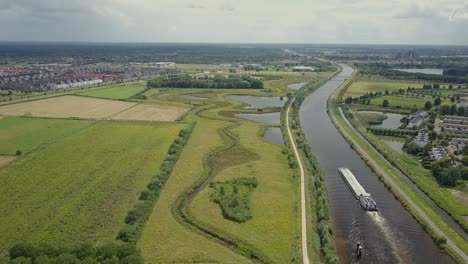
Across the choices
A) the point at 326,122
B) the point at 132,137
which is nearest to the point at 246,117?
the point at 326,122

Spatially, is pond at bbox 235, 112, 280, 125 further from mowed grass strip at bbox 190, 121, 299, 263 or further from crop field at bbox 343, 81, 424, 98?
crop field at bbox 343, 81, 424, 98

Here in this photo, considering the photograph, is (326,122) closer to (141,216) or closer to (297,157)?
(297,157)

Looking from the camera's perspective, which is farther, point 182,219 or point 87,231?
point 182,219

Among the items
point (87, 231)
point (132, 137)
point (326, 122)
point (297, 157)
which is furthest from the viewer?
point (326, 122)

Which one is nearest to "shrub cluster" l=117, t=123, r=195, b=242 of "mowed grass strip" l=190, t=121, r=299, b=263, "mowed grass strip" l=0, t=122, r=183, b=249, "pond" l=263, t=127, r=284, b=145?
"mowed grass strip" l=0, t=122, r=183, b=249

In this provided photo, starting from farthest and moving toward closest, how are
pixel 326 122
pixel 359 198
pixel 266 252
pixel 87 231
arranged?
pixel 326 122
pixel 359 198
pixel 87 231
pixel 266 252

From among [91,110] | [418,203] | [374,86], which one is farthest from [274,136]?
[374,86]
